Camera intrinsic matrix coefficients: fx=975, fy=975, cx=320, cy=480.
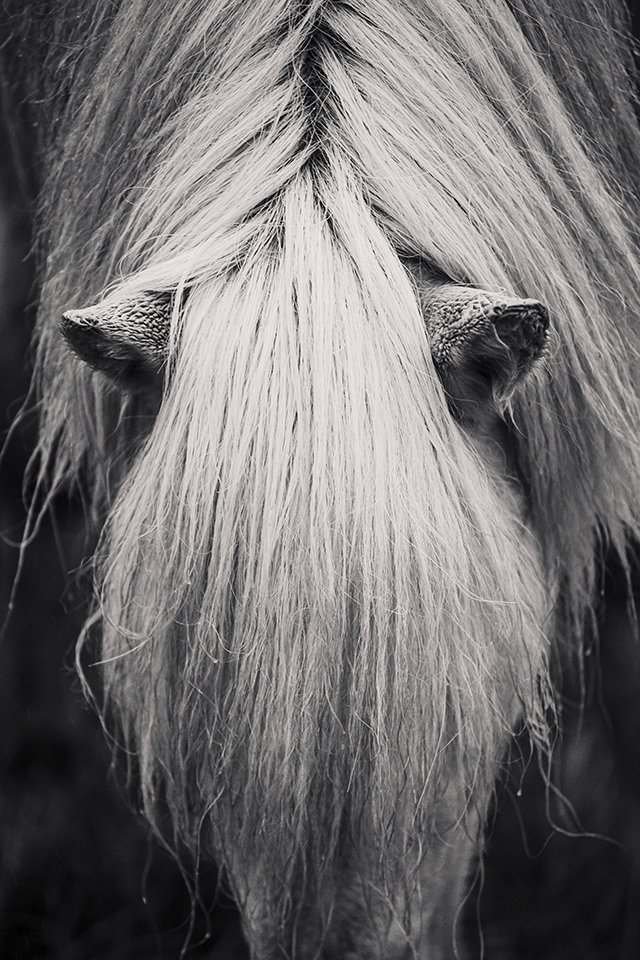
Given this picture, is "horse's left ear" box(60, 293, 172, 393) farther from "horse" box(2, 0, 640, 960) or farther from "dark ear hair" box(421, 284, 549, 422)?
"dark ear hair" box(421, 284, 549, 422)

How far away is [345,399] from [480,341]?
0.07 m

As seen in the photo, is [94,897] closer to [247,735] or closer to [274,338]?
[247,735]

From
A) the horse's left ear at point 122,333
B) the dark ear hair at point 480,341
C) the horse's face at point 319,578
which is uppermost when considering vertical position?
the horse's left ear at point 122,333

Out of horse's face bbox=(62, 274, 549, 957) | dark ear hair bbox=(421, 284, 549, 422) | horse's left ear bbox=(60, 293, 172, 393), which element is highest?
horse's left ear bbox=(60, 293, 172, 393)

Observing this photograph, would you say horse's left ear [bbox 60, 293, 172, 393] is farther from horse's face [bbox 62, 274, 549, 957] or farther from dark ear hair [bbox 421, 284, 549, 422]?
dark ear hair [bbox 421, 284, 549, 422]

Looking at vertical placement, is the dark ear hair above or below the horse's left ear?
below

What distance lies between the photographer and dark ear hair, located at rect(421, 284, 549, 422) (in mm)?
417

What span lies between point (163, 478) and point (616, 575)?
0.82m

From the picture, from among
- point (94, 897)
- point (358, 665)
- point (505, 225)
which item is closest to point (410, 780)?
point (358, 665)

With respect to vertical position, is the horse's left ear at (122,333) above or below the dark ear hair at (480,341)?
above

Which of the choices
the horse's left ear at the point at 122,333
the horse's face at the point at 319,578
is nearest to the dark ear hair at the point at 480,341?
the horse's face at the point at 319,578

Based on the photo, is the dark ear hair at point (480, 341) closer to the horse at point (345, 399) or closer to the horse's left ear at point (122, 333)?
the horse at point (345, 399)

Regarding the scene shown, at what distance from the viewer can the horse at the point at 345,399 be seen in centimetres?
42

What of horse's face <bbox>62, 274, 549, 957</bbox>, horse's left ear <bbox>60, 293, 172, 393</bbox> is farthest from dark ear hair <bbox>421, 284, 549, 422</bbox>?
horse's left ear <bbox>60, 293, 172, 393</bbox>
